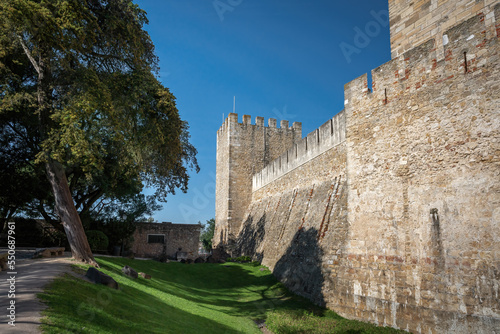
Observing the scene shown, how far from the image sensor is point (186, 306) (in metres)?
9.55

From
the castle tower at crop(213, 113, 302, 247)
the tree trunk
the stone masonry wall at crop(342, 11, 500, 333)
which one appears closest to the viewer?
the stone masonry wall at crop(342, 11, 500, 333)

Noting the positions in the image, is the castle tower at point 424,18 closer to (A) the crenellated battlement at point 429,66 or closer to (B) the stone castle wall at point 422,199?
(A) the crenellated battlement at point 429,66

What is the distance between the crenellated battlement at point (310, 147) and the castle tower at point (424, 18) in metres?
3.25

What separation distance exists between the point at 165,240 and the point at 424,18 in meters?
22.0

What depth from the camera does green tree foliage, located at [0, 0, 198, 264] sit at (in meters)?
9.19

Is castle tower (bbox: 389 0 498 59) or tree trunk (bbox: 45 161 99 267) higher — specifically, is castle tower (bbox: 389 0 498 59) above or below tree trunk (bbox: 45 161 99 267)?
above

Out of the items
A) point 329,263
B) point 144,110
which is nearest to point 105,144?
point 144,110

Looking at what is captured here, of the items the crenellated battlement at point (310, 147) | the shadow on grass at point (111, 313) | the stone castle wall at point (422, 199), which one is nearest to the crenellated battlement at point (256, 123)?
the crenellated battlement at point (310, 147)

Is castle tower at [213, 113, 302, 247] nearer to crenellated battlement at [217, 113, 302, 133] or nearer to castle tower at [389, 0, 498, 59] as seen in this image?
crenellated battlement at [217, 113, 302, 133]

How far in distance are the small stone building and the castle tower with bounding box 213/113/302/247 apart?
2.05 meters

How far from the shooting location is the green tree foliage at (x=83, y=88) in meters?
9.19

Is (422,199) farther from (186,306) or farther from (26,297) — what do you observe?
(26,297)

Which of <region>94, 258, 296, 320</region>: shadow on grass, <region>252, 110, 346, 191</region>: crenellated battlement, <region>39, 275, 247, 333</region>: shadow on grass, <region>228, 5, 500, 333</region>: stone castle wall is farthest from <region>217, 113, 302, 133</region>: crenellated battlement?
<region>39, 275, 247, 333</region>: shadow on grass

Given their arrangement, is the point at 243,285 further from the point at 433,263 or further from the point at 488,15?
the point at 488,15
